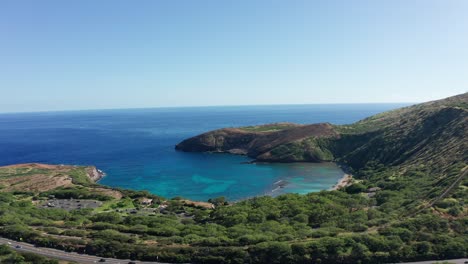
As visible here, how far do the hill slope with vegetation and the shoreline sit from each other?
685cm

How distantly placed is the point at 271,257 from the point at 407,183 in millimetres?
47629

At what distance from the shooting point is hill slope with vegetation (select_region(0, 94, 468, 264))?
4119 cm

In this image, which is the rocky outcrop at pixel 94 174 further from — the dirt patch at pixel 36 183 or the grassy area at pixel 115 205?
the grassy area at pixel 115 205

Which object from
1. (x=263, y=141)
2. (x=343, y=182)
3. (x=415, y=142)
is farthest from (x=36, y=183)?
(x=415, y=142)

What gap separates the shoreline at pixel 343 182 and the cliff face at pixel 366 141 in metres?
12.2

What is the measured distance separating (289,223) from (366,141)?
96461 millimetres

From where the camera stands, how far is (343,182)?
101 meters

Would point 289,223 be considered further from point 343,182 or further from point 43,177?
point 43,177

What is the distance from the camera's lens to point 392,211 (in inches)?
2247

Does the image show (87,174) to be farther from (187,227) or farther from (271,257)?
(271,257)

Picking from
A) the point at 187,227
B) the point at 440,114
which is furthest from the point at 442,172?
the point at 187,227

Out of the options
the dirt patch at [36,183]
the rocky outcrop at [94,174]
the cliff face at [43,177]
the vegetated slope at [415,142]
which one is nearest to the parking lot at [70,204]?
the cliff face at [43,177]

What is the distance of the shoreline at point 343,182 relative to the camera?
311 feet

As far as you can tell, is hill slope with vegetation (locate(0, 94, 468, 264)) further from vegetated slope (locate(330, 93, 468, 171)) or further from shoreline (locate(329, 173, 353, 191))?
shoreline (locate(329, 173, 353, 191))
